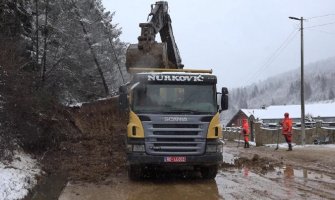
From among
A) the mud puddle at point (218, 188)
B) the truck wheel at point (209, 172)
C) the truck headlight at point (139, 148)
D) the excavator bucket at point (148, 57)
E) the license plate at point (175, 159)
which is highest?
the excavator bucket at point (148, 57)

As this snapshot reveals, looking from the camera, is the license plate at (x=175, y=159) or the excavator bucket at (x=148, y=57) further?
the excavator bucket at (x=148, y=57)

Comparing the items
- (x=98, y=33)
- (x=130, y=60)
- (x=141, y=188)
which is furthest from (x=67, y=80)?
(x=141, y=188)

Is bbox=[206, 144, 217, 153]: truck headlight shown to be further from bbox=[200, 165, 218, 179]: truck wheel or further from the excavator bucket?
the excavator bucket

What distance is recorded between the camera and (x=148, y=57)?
15.7 meters

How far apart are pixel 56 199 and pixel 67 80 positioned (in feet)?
68.2

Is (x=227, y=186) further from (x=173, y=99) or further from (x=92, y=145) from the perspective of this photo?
(x=92, y=145)

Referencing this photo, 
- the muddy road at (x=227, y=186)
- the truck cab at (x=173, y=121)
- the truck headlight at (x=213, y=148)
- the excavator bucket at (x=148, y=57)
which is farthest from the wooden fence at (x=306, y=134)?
the truck cab at (x=173, y=121)

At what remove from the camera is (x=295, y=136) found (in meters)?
33.4

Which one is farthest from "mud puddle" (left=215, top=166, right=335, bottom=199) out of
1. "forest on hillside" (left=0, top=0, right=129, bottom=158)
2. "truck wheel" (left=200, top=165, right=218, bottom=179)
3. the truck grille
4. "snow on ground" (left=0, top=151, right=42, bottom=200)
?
"forest on hillside" (left=0, top=0, right=129, bottom=158)

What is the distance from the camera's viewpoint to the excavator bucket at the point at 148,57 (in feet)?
51.3

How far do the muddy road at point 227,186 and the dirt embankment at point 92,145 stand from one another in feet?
3.63

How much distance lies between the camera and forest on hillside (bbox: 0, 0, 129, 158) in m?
13.1

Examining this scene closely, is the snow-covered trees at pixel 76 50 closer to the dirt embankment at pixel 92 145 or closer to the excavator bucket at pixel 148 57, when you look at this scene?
the dirt embankment at pixel 92 145

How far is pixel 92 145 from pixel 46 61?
13099 mm
